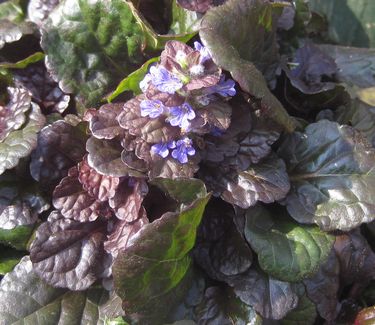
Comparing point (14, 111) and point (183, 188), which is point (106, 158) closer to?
point (183, 188)

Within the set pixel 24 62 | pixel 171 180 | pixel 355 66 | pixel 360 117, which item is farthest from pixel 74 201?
pixel 355 66

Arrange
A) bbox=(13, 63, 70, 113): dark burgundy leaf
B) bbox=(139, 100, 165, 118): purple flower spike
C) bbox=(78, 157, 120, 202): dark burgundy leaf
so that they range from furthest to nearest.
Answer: bbox=(13, 63, 70, 113): dark burgundy leaf, bbox=(78, 157, 120, 202): dark burgundy leaf, bbox=(139, 100, 165, 118): purple flower spike

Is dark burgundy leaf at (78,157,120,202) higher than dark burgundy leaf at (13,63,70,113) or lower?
lower

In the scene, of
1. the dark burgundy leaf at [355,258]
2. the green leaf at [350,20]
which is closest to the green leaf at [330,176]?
the dark burgundy leaf at [355,258]

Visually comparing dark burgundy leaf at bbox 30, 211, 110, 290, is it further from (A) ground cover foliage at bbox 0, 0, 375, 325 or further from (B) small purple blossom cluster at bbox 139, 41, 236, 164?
(B) small purple blossom cluster at bbox 139, 41, 236, 164

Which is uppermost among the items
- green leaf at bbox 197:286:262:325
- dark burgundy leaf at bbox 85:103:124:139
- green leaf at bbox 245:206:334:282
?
dark burgundy leaf at bbox 85:103:124:139

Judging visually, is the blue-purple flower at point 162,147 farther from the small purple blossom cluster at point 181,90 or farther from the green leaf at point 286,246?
the green leaf at point 286,246

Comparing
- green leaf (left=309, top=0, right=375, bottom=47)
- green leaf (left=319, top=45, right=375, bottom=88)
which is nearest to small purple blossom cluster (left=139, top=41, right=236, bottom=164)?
green leaf (left=319, top=45, right=375, bottom=88)
